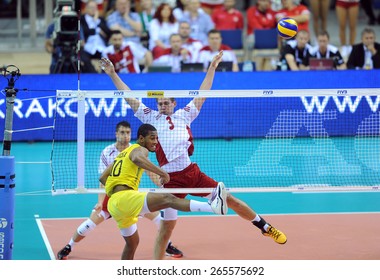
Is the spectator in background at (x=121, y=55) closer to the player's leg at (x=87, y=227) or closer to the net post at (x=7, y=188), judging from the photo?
the player's leg at (x=87, y=227)

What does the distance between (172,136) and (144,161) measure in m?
1.39

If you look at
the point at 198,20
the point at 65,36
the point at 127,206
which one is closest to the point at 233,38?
the point at 198,20

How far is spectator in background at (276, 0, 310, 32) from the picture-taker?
24.5 meters

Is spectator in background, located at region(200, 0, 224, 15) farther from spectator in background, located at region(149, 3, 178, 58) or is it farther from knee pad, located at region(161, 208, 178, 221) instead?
knee pad, located at region(161, 208, 178, 221)

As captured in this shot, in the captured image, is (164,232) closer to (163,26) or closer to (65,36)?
(65,36)

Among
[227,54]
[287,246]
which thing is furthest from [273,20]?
[287,246]

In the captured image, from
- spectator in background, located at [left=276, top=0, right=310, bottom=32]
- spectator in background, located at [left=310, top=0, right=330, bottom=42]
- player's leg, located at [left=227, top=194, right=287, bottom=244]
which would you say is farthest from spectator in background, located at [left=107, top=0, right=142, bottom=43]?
player's leg, located at [left=227, top=194, right=287, bottom=244]

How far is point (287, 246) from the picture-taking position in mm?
13828

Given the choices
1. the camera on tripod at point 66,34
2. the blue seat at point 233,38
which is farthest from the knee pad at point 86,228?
the blue seat at point 233,38

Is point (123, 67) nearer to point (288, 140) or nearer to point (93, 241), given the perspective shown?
point (288, 140)

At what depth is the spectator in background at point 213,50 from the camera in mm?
22688

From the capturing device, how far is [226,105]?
20.5 metres

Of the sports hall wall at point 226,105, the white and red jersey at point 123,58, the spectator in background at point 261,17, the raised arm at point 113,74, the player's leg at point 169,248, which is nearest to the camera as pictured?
the raised arm at point 113,74

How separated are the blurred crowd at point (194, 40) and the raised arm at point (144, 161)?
9603mm
